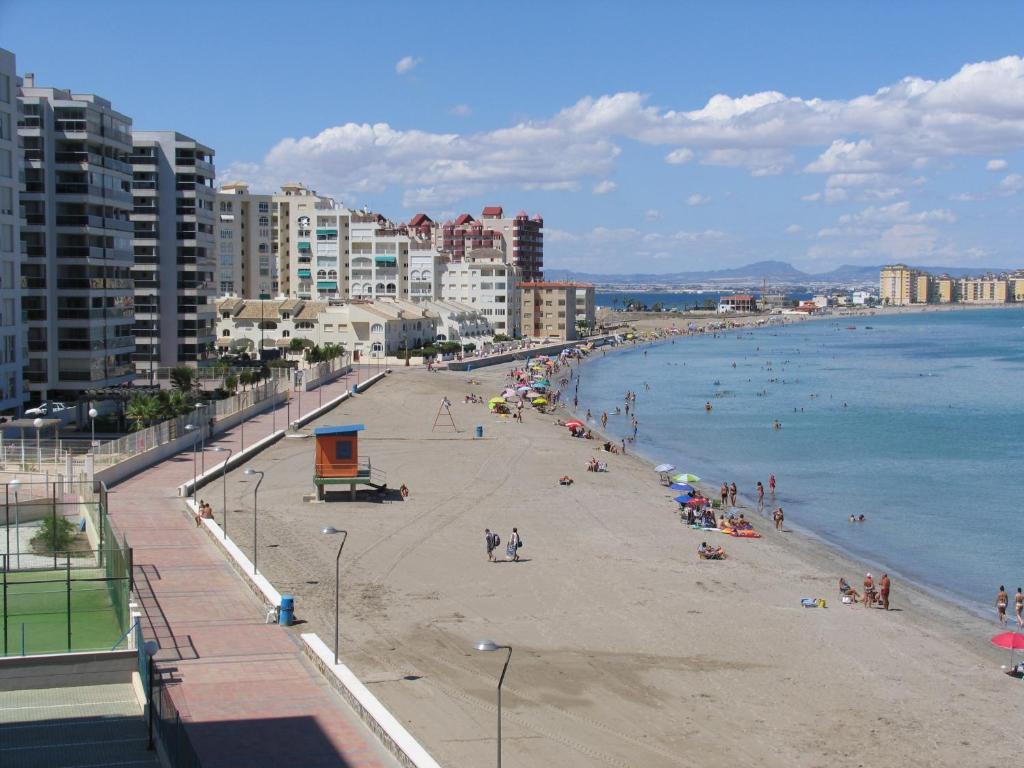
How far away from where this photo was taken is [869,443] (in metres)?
62.1

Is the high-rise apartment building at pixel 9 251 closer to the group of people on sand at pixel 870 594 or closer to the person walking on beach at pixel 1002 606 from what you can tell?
the group of people on sand at pixel 870 594

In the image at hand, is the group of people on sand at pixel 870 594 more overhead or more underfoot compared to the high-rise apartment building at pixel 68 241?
more underfoot

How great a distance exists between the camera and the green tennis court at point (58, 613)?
18750 mm

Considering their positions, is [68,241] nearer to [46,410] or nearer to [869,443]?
[46,410]

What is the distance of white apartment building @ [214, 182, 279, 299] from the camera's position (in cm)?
12119

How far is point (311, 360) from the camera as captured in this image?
264 feet

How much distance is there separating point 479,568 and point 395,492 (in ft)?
32.7

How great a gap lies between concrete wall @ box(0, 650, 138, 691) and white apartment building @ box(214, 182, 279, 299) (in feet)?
345

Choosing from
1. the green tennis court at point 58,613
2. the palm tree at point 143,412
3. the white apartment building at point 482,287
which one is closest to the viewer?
the green tennis court at point 58,613

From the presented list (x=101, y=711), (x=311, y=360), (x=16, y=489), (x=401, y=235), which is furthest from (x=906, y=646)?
(x=401, y=235)

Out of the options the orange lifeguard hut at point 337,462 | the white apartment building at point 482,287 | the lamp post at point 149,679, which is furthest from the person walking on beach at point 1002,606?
the white apartment building at point 482,287

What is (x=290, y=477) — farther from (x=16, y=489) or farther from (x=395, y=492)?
(x=16, y=489)

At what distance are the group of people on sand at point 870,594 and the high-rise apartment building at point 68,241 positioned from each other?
34.8 m

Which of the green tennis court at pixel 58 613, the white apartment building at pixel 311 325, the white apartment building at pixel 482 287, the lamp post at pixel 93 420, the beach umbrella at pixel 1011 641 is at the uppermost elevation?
the white apartment building at pixel 482 287
